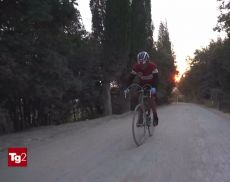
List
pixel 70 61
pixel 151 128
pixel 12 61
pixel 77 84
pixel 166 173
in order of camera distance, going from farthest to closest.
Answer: pixel 70 61 → pixel 77 84 → pixel 12 61 → pixel 151 128 → pixel 166 173

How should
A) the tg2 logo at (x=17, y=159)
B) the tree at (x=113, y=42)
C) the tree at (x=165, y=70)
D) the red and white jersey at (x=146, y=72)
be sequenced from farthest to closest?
the tree at (x=165, y=70) → the tree at (x=113, y=42) → the red and white jersey at (x=146, y=72) → the tg2 logo at (x=17, y=159)

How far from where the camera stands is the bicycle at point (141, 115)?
1063 cm

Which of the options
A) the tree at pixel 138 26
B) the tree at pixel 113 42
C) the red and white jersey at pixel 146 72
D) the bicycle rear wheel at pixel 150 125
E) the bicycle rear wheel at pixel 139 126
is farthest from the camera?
the tree at pixel 138 26

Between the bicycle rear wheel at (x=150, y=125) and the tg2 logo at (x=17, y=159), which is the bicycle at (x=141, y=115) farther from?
the tg2 logo at (x=17, y=159)

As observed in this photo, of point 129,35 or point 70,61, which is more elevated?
point 129,35

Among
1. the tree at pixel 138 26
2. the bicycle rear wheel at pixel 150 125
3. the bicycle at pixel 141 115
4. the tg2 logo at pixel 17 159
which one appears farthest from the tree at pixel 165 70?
the tg2 logo at pixel 17 159

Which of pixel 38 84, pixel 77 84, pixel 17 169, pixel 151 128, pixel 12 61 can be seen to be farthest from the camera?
pixel 77 84

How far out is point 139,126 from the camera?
10773 millimetres

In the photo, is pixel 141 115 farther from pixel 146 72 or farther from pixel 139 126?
pixel 146 72

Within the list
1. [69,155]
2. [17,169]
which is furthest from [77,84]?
[17,169]

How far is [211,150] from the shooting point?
31.0ft

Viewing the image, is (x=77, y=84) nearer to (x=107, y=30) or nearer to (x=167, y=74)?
(x=107, y=30)

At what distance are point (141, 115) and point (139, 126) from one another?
11.7 inches

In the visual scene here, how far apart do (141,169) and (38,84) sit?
12.8 meters
